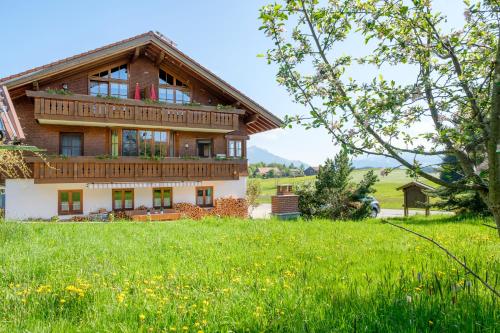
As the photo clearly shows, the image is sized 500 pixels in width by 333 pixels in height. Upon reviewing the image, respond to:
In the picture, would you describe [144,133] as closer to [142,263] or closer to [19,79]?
[19,79]

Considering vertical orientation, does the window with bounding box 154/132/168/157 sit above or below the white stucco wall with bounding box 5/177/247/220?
above

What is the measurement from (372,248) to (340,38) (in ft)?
16.4

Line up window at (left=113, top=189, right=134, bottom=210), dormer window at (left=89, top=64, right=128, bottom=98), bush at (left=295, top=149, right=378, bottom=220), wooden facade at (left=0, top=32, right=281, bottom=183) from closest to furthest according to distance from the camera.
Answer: wooden facade at (left=0, top=32, right=281, bottom=183), bush at (left=295, top=149, right=378, bottom=220), dormer window at (left=89, top=64, right=128, bottom=98), window at (left=113, top=189, right=134, bottom=210)

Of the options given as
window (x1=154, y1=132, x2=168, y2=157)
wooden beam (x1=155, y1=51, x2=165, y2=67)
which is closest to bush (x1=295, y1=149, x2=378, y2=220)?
window (x1=154, y1=132, x2=168, y2=157)

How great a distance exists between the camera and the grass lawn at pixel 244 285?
10.7ft

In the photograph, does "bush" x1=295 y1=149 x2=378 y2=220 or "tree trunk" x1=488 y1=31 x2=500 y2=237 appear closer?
"tree trunk" x1=488 y1=31 x2=500 y2=237

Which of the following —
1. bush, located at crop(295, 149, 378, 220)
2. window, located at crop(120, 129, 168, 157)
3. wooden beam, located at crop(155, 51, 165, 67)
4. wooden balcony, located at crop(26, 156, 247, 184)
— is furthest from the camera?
wooden beam, located at crop(155, 51, 165, 67)

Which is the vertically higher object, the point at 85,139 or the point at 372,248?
the point at 85,139

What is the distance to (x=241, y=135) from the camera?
23.6m

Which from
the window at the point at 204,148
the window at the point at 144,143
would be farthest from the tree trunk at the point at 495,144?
the window at the point at 204,148

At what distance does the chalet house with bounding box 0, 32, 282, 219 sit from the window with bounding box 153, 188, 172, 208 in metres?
0.06

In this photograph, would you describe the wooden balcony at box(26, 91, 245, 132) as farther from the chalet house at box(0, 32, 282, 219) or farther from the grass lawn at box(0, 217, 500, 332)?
the grass lawn at box(0, 217, 500, 332)

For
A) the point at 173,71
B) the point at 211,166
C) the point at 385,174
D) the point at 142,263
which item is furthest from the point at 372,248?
the point at 173,71

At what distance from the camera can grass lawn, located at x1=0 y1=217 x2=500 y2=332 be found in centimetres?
326
